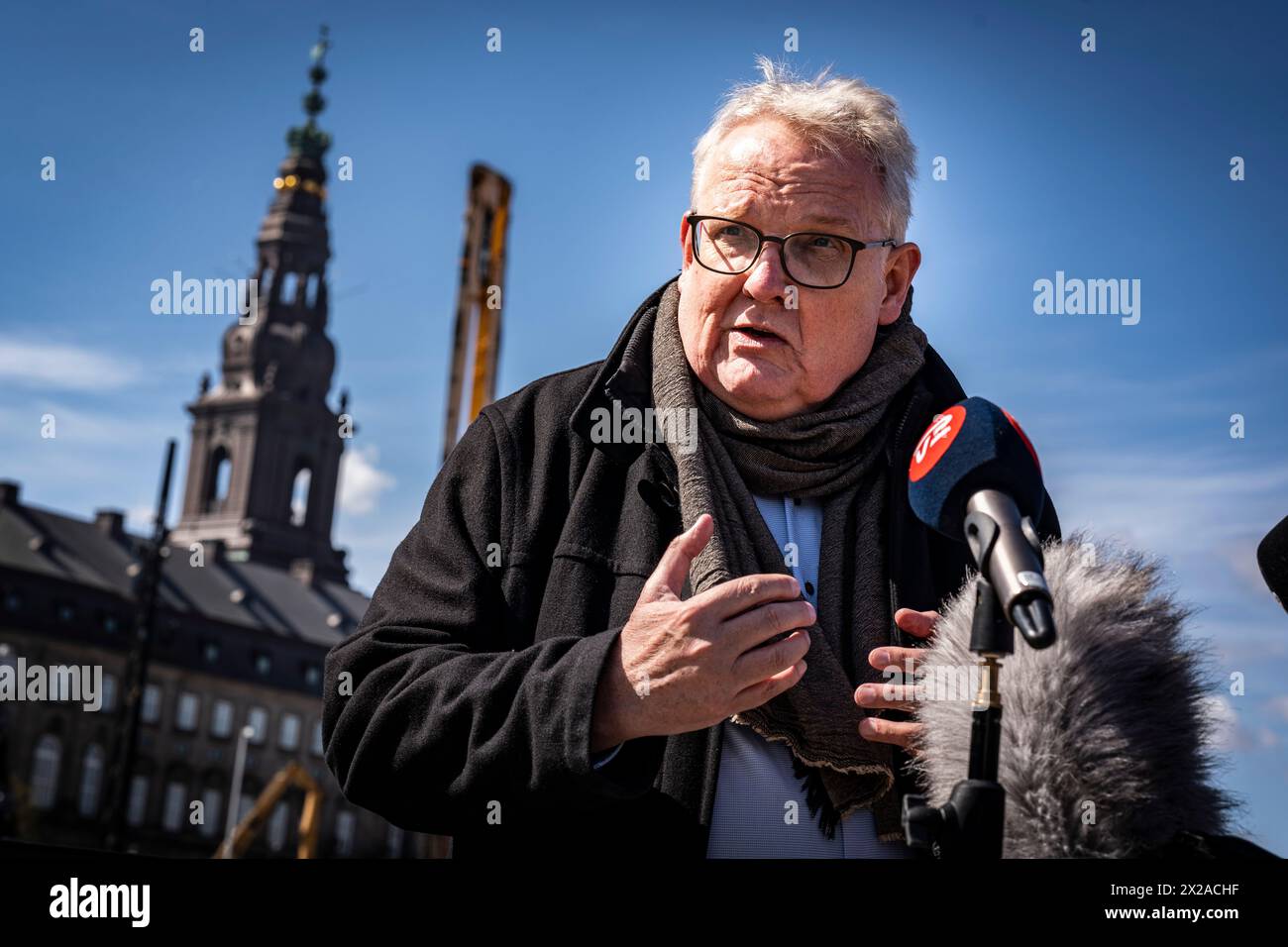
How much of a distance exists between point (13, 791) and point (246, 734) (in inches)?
953

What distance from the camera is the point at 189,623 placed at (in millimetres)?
82375

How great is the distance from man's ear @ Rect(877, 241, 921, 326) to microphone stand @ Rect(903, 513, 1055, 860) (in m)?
1.40

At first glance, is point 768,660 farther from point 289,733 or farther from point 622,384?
point 289,733

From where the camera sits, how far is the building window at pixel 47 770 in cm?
7450

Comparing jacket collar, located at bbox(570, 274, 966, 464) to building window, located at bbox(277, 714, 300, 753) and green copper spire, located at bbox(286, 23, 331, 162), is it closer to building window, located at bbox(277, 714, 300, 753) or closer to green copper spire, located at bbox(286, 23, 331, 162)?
building window, located at bbox(277, 714, 300, 753)

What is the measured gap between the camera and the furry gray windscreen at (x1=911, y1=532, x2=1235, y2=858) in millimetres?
1967

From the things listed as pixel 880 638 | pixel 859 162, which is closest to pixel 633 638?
pixel 880 638

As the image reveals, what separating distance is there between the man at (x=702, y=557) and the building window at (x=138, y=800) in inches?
3160

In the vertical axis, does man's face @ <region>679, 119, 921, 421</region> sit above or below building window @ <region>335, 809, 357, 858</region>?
below

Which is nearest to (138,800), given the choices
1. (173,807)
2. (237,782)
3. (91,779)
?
(173,807)

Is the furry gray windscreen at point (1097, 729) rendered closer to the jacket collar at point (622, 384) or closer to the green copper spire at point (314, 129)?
the jacket collar at point (622, 384)

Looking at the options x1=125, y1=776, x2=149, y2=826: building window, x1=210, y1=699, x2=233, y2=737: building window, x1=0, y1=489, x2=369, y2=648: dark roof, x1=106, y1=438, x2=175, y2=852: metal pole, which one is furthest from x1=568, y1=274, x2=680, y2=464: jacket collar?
x1=210, y1=699, x2=233, y2=737: building window

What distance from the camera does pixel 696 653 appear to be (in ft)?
7.66
